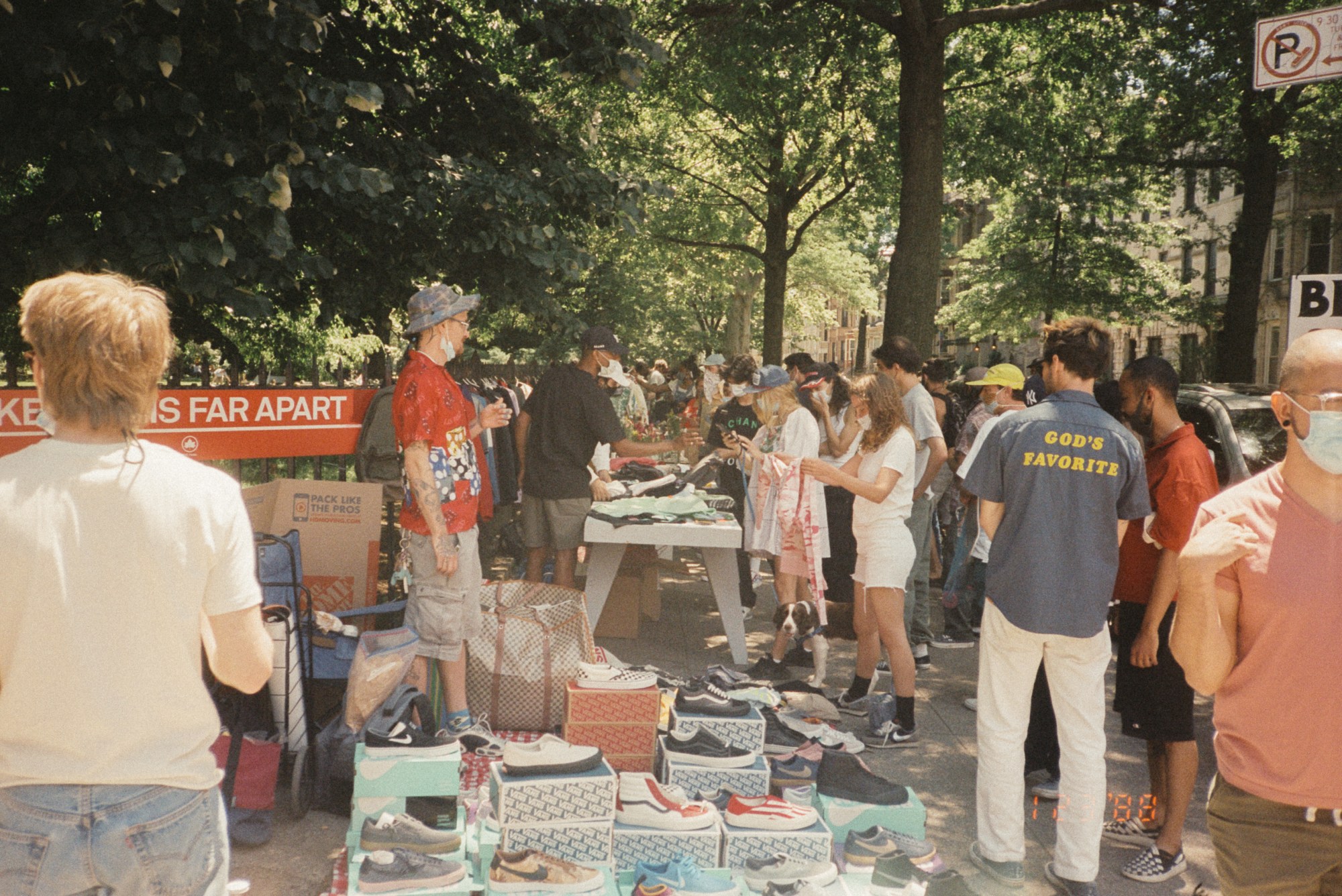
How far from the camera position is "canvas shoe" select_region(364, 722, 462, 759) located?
13.5 feet

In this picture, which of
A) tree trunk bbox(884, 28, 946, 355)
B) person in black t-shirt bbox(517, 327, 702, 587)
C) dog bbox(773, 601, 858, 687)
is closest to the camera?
dog bbox(773, 601, 858, 687)

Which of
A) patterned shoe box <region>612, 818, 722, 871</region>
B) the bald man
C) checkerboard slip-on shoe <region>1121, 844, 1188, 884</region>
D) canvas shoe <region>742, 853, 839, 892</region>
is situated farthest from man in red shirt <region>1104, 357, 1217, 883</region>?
the bald man

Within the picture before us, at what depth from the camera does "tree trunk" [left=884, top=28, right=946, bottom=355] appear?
1106 cm

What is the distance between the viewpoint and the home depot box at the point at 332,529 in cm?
Answer: 609

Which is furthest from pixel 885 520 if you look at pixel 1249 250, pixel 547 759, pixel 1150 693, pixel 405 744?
pixel 1249 250

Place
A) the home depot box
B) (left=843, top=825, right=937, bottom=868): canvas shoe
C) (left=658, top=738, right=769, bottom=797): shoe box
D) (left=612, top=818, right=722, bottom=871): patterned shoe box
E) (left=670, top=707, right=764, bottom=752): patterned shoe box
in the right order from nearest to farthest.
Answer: (left=612, top=818, right=722, bottom=871): patterned shoe box < (left=843, top=825, right=937, bottom=868): canvas shoe < (left=658, top=738, right=769, bottom=797): shoe box < (left=670, top=707, right=764, bottom=752): patterned shoe box < the home depot box

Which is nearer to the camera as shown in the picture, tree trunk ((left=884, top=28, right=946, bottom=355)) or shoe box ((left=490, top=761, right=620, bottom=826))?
shoe box ((left=490, top=761, right=620, bottom=826))

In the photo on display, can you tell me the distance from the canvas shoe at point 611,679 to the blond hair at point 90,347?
312cm

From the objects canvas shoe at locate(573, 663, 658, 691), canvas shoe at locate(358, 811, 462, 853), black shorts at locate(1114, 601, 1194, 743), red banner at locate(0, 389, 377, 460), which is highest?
red banner at locate(0, 389, 377, 460)

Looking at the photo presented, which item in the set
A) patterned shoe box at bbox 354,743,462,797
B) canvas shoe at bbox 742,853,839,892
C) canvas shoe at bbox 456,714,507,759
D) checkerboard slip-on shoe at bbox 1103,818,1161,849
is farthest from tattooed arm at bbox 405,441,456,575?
checkerboard slip-on shoe at bbox 1103,818,1161,849

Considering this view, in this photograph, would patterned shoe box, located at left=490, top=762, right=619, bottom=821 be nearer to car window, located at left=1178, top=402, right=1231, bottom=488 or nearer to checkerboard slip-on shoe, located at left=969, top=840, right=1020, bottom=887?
checkerboard slip-on shoe, located at left=969, top=840, right=1020, bottom=887

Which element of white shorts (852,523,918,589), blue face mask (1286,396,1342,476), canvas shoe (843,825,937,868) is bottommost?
canvas shoe (843,825,937,868)

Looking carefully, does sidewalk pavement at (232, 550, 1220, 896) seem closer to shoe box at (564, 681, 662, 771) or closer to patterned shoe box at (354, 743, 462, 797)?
patterned shoe box at (354, 743, 462, 797)

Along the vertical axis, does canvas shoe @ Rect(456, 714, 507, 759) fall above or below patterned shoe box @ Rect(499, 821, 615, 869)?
below
